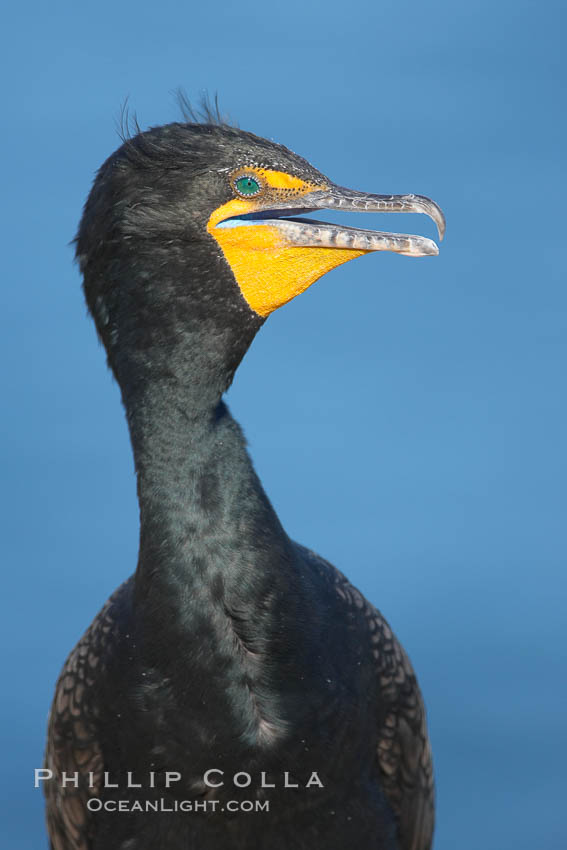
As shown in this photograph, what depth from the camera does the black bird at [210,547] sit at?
265cm

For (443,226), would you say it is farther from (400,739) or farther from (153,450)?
(400,739)

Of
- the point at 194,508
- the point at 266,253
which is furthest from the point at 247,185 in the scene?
the point at 194,508

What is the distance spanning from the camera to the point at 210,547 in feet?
8.93

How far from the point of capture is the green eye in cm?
266

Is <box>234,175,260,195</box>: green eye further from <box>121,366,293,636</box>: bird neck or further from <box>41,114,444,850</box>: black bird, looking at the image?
<box>121,366,293,636</box>: bird neck

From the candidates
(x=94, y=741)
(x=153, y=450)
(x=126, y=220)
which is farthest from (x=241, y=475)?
(x=94, y=741)

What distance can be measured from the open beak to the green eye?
0.17 feet

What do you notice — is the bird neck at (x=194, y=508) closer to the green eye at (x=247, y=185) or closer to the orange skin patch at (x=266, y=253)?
the orange skin patch at (x=266, y=253)

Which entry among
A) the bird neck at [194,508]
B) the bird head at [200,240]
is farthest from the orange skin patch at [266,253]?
the bird neck at [194,508]

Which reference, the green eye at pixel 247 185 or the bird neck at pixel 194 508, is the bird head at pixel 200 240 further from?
the bird neck at pixel 194 508

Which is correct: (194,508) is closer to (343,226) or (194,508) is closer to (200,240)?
(200,240)

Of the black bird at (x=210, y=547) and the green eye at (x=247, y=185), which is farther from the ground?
the green eye at (x=247, y=185)

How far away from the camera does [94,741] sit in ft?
10.1

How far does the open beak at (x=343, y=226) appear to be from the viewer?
2658 mm
